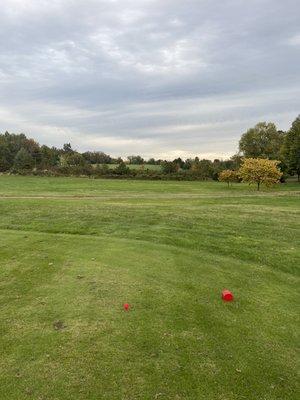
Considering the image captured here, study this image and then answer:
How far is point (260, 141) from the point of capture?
97.1 meters

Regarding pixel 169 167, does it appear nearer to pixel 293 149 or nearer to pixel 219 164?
pixel 219 164

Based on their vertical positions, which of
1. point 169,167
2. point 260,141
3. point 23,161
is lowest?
point 169,167

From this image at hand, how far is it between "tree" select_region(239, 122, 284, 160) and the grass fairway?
8360 cm

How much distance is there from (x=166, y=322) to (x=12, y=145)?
132 meters

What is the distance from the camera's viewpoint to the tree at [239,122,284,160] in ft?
314

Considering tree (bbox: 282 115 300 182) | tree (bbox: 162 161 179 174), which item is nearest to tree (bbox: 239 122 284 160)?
tree (bbox: 282 115 300 182)

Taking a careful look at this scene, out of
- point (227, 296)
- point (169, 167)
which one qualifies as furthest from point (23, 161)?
point (227, 296)

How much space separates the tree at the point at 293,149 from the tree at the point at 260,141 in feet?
49.0

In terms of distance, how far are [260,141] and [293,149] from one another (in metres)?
22.7

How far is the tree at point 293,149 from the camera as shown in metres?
74.7

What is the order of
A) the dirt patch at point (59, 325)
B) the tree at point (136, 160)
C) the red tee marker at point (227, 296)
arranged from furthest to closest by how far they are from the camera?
1. the tree at point (136, 160)
2. the red tee marker at point (227, 296)
3. the dirt patch at point (59, 325)

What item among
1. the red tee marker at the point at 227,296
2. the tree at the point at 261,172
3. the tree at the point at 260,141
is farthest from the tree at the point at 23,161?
the red tee marker at the point at 227,296

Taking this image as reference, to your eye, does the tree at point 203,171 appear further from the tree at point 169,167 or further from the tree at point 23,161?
the tree at point 23,161

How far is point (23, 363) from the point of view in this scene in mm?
6176
